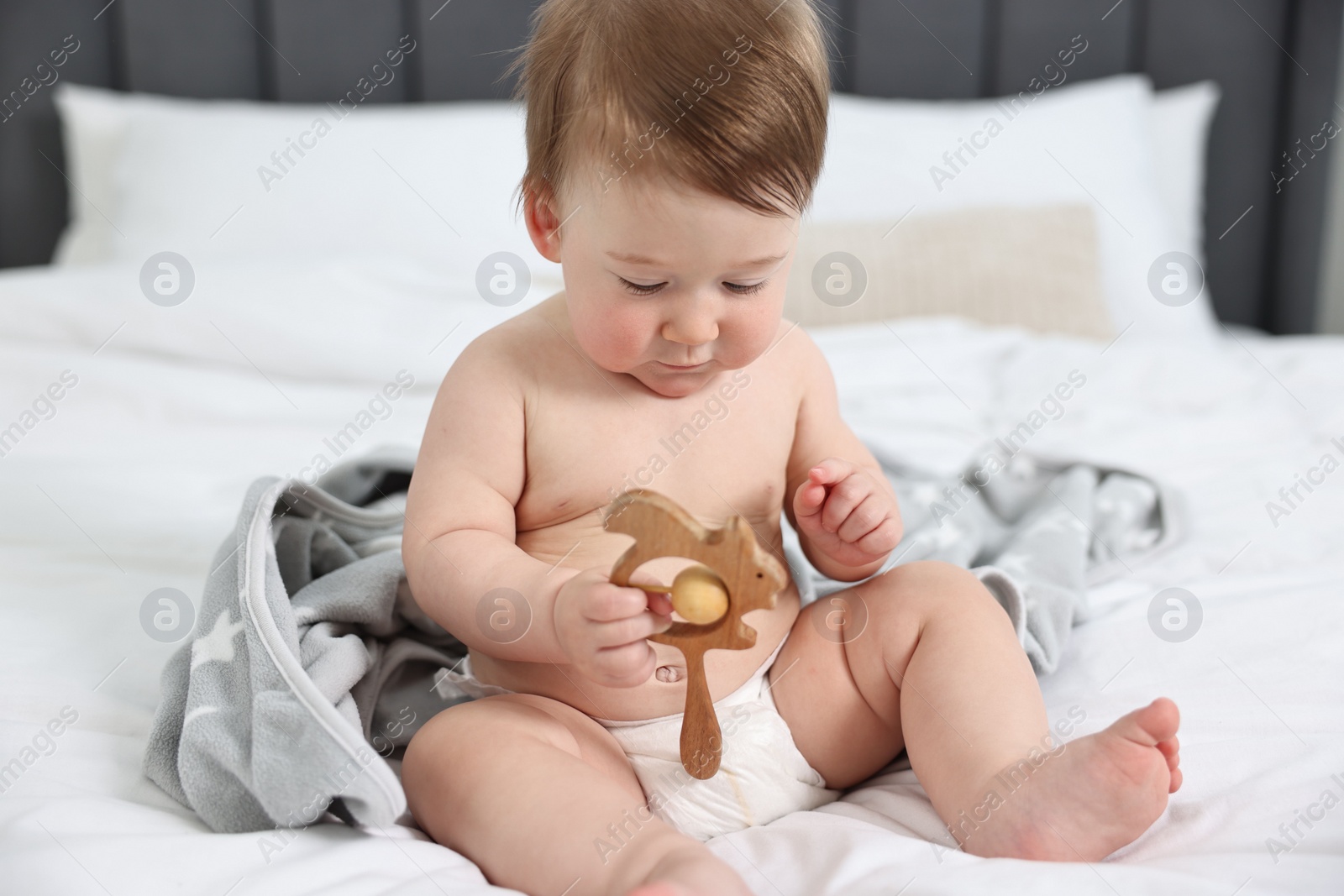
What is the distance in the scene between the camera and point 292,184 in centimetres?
176

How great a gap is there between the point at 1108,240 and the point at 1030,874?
5.77ft

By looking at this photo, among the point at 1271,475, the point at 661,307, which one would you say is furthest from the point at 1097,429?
the point at 661,307

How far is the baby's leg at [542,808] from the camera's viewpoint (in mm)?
568

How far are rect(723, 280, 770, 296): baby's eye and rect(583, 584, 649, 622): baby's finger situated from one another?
0.75 feet

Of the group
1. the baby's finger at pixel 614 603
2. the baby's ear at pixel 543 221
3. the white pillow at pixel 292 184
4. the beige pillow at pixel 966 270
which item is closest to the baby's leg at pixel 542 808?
the baby's finger at pixel 614 603

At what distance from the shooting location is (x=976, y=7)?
2.33 metres

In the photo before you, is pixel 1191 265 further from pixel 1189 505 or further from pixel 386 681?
pixel 386 681

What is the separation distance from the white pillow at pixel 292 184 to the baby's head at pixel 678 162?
100 cm

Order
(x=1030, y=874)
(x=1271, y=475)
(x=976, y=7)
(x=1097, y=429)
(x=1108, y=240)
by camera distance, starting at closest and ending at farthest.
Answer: (x=1030, y=874) → (x=1271, y=475) → (x=1097, y=429) → (x=1108, y=240) → (x=976, y=7)

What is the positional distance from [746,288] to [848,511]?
7.0 inches

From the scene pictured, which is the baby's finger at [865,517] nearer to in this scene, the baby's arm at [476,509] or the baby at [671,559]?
the baby at [671,559]

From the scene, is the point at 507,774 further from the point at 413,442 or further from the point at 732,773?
the point at 413,442

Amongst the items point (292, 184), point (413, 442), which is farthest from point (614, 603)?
point (292, 184)

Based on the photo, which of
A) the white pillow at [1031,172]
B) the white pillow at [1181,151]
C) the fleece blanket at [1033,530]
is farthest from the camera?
the white pillow at [1181,151]
